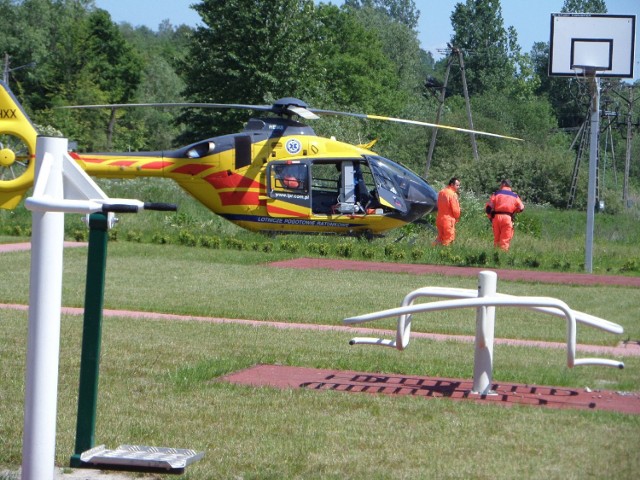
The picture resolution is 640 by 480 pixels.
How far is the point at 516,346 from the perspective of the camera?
9.49m

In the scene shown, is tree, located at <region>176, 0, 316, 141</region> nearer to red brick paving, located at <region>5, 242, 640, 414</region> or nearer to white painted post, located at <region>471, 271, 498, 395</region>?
red brick paving, located at <region>5, 242, 640, 414</region>

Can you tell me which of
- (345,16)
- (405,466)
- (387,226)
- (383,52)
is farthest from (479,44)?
(383,52)

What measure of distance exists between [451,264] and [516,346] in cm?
989

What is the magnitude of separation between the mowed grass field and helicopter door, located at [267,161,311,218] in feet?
12.9

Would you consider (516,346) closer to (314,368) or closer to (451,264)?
(314,368)

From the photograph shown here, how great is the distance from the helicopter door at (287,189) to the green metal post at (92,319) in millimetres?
11742

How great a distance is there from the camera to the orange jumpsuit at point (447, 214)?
2091 centimetres

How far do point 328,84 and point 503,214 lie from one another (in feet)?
40.1

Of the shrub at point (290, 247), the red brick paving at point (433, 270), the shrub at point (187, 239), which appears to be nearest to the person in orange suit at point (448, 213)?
the red brick paving at point (433, 270)

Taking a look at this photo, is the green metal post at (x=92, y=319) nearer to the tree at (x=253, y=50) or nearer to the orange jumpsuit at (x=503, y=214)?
the orange jumpsuit at (x=503, y=214)

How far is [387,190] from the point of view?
58.3 feet

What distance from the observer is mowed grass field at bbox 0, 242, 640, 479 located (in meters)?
5.63

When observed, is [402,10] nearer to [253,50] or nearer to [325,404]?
[325,404]

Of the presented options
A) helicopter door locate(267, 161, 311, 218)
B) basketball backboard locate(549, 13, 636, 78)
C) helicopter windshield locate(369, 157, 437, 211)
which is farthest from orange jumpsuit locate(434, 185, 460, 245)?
helicopter door locate(267, 161, 311, 218)
